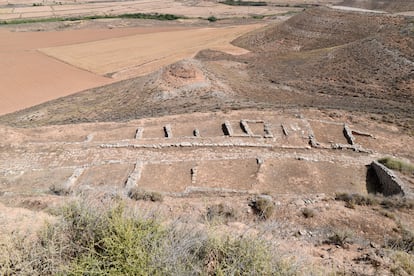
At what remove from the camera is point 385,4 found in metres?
41.2

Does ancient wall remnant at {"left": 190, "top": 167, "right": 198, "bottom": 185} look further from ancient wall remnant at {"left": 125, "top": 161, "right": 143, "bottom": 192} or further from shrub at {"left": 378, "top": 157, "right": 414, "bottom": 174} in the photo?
shrub at {"left": 378, "top": 157, "right": 414, "bottom": 174}

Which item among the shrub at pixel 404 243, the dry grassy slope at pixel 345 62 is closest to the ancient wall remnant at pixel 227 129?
the dry grassy slope at pixel 345 62

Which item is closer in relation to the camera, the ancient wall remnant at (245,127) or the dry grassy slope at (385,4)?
the ancient wall remnant at (245,127)

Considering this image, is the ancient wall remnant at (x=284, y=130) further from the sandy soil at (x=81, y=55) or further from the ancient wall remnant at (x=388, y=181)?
the sandy soil at (x=81, y=55)

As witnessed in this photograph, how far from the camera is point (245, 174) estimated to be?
44.7 ft

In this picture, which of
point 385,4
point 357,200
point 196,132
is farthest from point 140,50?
point 357,200

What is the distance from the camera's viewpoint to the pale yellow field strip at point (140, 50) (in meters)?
36.1

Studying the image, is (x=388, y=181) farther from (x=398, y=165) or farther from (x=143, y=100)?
(x=143, y=100)

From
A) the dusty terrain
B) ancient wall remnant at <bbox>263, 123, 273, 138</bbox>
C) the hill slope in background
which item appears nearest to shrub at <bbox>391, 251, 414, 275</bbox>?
the dusty terrain

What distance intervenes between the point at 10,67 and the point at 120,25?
30087 millimetres

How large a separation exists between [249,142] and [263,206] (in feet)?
20.4

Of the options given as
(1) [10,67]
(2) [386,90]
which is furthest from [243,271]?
(1) [10,67]

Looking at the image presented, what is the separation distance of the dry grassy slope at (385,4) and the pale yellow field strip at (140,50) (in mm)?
16754

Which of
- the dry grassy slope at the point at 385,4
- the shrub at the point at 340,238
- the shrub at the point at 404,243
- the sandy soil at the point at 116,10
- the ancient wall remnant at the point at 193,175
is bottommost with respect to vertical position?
the ancient wall remnant at the point at 193,175
